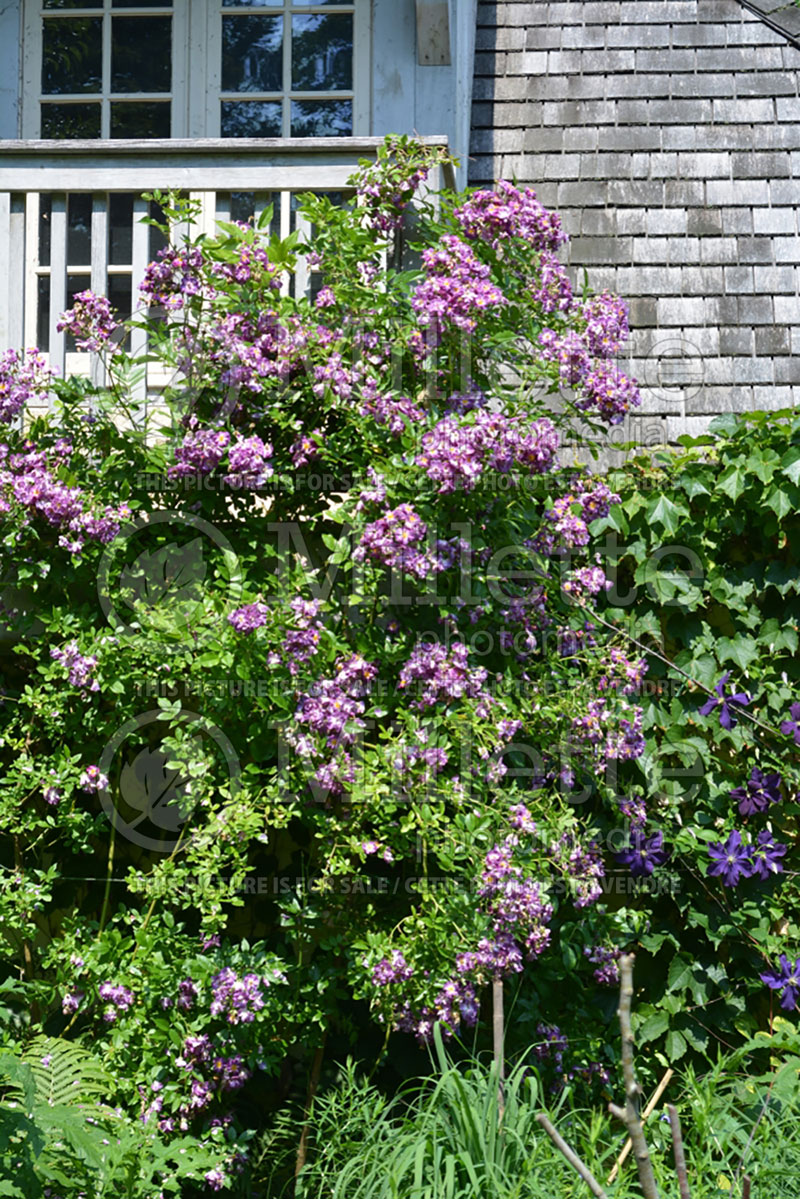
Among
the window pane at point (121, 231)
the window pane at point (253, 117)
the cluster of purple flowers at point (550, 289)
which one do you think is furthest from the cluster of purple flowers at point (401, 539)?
the window pane at point (253, 117)

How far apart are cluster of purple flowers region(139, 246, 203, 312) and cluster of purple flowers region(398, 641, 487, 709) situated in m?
1.18

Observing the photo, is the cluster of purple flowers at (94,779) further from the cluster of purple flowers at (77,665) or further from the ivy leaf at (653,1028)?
the ivy leaf at (653,1028)

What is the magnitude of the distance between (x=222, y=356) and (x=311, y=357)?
24cm

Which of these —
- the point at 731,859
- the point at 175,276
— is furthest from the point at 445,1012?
the point at 175,276

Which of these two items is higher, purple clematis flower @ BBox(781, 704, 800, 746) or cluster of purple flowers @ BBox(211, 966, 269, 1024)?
purple clematis flower @ BBox(781, 704, 800, 746)

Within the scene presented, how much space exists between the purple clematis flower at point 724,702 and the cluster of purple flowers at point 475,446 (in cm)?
96

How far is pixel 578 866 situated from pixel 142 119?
3.87 meters

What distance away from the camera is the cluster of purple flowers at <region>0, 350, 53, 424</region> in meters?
3.54

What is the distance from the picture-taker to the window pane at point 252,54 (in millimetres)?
5375

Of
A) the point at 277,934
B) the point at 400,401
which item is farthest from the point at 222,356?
the point at 277,934

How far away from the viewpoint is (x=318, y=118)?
5355mm

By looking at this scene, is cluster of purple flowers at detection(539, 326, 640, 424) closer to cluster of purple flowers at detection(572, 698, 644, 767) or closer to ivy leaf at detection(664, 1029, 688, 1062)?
cluster of purple flowers at detection(572, 698, 644, 767)

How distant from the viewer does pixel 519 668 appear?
347 centimetres

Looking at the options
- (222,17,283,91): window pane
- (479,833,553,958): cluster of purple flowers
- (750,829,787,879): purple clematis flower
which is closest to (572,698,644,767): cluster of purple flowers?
(479,833,553,958): cluster of purple flowers
